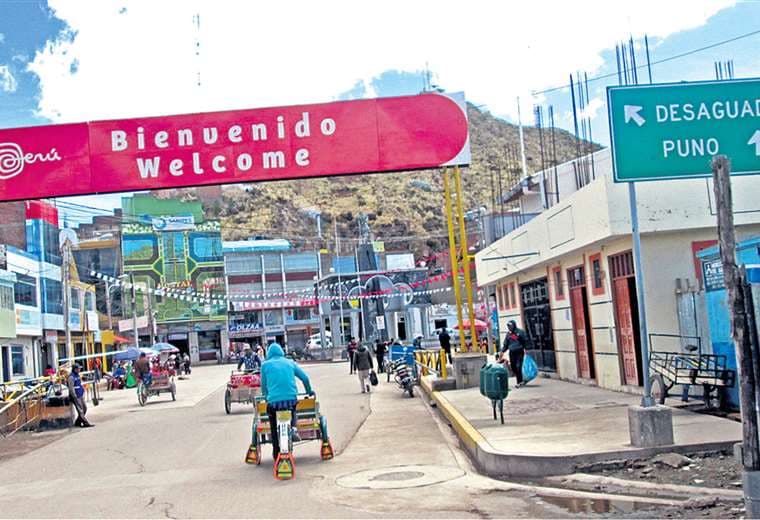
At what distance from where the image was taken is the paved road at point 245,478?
28.9 ft

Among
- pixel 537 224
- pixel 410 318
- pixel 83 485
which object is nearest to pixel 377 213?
pixel 410 318

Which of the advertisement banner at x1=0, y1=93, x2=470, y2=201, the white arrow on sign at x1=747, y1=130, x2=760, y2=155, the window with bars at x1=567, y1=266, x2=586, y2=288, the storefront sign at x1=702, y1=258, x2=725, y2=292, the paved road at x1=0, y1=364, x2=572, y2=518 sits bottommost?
the paved road at x1=0, y1=364, x2=572, y2=518

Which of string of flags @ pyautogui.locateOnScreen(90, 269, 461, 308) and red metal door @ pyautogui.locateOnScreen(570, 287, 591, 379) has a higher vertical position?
string of flags @ pyautogui.locateOnScreen(90, 269, 461, 308)

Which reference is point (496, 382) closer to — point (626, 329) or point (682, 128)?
point (682, 128)

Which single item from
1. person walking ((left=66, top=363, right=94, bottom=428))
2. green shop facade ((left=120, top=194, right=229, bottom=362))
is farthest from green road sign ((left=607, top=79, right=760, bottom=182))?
green shop facade ((left=120, top=194, right=229, bottom=362))

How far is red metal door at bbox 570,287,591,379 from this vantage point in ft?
68.5

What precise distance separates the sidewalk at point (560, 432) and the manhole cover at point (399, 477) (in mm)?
582

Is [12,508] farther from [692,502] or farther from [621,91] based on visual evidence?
[621,91]

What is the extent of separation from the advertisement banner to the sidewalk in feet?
15.6

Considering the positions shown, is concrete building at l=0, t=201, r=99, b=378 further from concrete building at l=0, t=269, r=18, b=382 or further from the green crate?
the green crate

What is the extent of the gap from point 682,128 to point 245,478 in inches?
280

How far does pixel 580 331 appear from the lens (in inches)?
837

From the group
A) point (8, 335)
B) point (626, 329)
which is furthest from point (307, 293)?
point (626, 329)

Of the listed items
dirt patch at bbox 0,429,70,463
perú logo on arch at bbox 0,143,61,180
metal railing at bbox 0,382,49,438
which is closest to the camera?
perú logo on arch at bbox 0,143,61,180
